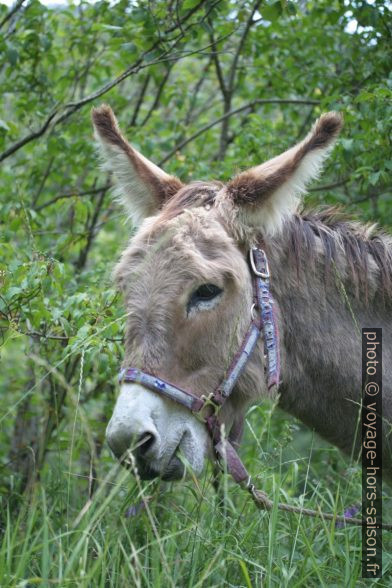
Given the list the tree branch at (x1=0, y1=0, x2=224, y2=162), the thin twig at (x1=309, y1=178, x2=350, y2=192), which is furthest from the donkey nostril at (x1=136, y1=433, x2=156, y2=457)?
the thin twig at (x1=309, y1=178, x2=350, y2=192)

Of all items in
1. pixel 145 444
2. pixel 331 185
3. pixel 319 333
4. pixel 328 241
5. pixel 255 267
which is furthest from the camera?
pixel 331 185

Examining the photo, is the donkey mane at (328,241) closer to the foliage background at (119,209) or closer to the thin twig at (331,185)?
the foliage background at (119,209)

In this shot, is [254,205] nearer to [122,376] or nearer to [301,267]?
[301,267]

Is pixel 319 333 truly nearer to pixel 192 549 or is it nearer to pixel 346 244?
pixel 346 244

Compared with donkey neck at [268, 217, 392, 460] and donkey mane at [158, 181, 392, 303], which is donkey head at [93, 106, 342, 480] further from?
donkey neck at [268, 217, 392, 460]

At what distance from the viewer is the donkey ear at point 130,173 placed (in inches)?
131

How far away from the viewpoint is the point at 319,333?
3.14m

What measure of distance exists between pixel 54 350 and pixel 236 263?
6.37 feet

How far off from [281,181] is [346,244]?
0.54m

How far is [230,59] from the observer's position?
251 inches

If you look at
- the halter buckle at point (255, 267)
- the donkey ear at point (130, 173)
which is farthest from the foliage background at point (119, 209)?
the halter buckle at point (255, 267)

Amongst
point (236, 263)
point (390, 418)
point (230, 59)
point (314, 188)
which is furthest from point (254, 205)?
point (230, 59)

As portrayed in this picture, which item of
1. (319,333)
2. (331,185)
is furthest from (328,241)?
(331,185)

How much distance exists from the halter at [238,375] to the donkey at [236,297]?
0.08ft
